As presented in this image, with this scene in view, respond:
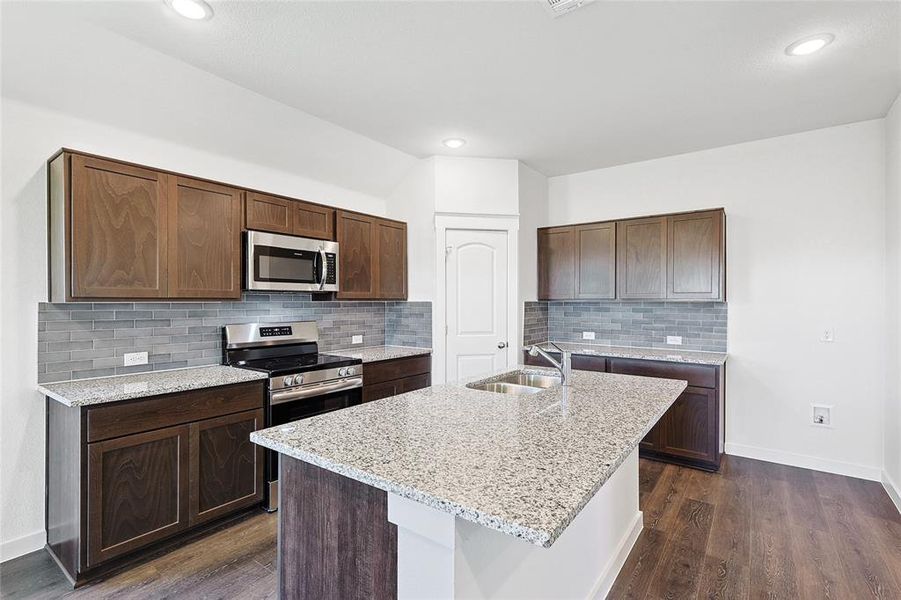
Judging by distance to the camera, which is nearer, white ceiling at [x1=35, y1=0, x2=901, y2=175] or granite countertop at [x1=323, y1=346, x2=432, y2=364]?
white ceiling at [x1=35, y1=0, x2=901, y2=175]

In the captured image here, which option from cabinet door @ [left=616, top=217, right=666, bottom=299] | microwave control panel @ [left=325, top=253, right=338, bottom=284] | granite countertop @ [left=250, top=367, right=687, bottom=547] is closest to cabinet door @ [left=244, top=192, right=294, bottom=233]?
microwave control panel @ [left=325, top=253, right=338, bottom=284]

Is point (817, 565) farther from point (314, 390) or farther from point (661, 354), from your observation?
point (314, 390)

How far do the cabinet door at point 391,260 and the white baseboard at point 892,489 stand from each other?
383 centimetres

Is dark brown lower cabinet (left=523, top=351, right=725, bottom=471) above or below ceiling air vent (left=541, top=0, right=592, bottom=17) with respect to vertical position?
below

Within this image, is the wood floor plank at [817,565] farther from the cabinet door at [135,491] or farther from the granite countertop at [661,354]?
the cabinet door at [135,491]

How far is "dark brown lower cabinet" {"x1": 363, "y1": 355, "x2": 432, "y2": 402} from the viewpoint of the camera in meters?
3.55

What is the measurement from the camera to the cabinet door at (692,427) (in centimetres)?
350

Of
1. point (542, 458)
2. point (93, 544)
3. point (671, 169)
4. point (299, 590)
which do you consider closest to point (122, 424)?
point (93, 544)

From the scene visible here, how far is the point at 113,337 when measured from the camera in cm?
265

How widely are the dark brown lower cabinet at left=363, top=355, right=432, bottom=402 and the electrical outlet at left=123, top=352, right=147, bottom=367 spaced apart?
4.68 feet

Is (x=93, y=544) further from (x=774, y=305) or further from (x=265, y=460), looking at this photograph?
(x=774, y=305)

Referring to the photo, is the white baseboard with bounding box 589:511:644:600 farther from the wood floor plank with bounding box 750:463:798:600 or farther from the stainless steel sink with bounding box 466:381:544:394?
the stainless steel sink with bounding box 466:381:544:394

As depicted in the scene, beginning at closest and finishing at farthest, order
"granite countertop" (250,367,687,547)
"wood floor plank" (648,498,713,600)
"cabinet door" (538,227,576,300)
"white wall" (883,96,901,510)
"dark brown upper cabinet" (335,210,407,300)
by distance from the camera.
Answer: "granite countertop" (250,367,687,547)
"wood floor plank" (648,498,713,600)
"white wall" (883,96,901,510)
"dark brown upper cabinet" (335,210,407,300)
"cabinet door" (538,227,576,300)

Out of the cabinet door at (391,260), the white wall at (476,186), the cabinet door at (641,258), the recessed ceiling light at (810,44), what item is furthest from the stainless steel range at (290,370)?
the recessed ceiling light at (810,44)
